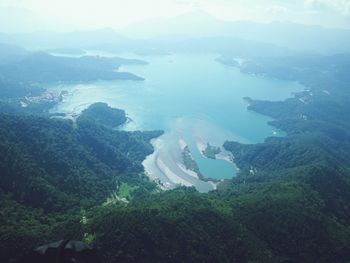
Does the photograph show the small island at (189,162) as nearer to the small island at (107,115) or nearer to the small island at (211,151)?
the small island at (211,151)

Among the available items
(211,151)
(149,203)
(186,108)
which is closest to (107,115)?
(186,108)

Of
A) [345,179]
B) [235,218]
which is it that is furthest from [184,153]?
[235,218]

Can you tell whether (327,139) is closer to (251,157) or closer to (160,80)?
(251,157)

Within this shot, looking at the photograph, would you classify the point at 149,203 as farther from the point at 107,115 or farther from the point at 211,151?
the point at 107,115

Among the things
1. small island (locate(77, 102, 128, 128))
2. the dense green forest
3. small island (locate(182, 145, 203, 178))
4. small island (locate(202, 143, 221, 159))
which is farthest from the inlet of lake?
the dense green forest

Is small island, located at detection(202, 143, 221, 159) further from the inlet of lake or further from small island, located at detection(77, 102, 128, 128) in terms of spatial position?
small island, located at detection(77, 102, 128, 128)

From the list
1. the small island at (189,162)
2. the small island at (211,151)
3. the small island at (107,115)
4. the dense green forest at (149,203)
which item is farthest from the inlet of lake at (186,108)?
the dense green forest at (149,203)
